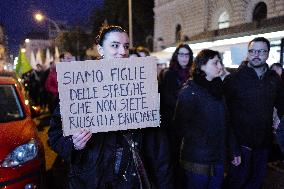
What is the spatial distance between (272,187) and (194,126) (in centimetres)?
Result: 231

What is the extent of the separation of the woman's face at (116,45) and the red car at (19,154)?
83.7 inches

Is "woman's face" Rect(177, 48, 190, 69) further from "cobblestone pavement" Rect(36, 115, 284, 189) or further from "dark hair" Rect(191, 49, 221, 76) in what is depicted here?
"cobblestone pavement" Rect(36, 115, 284, 189)

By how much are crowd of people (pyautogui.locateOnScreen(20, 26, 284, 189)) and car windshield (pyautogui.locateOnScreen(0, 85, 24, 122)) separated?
206 centimetres

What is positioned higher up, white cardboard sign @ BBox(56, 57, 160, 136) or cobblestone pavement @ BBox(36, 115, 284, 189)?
white cardboard sign @ BBox(56, 57, 160, 136)

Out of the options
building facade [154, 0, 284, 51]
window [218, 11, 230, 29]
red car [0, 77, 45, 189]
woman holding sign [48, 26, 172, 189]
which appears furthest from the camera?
window [218, 11, 230, 29]

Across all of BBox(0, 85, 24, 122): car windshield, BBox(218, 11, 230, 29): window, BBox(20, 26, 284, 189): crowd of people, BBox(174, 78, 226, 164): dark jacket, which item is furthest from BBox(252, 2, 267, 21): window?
BBox(174, 78, 226, 164): dark jacket

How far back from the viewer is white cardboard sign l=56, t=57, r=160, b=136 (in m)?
2.38

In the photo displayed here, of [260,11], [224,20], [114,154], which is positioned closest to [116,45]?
[114,154]

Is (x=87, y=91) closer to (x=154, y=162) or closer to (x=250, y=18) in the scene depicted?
(x=154, y=162)

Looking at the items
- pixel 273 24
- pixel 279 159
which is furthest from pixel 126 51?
Result: pixel 273 24

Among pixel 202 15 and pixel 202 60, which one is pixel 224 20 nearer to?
pixel 202 15

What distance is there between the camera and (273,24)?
36.2ft

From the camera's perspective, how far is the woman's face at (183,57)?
5.14 m

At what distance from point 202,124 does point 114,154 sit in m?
1.37
